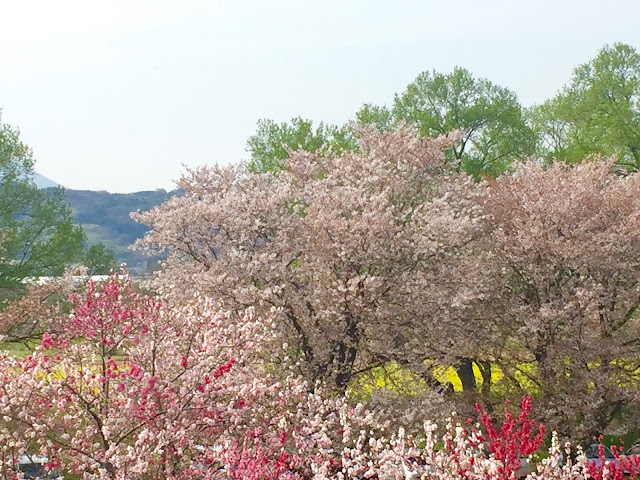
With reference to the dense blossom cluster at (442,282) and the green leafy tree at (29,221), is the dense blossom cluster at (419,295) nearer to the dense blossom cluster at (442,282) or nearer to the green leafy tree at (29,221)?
the dense blossom cluster at (442,282)

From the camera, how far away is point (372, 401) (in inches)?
707

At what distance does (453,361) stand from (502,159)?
27866mm

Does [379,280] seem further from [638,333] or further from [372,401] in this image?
[638,333]

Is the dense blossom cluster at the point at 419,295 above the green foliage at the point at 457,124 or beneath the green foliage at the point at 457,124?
beneath

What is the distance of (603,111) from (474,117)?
382 inches

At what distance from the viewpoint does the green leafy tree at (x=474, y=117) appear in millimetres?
42469

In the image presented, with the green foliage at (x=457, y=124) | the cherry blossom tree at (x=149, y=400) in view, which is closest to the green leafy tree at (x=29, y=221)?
the green foliage at (x=457, y=124)

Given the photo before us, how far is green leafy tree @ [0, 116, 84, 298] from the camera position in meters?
36.3

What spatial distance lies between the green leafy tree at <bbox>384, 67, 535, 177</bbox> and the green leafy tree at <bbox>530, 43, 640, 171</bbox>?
10.6 feet

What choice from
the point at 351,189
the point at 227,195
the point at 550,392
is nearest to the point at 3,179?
the point at 227,195

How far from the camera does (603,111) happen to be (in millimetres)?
44938

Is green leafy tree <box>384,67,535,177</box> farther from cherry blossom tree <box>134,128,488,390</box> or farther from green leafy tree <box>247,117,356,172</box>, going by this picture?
cherry blossom tree <box>134,128,488,390</box>

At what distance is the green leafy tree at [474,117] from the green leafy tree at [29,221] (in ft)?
66.0

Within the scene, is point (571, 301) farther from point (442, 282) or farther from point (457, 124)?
point (457, 124)
